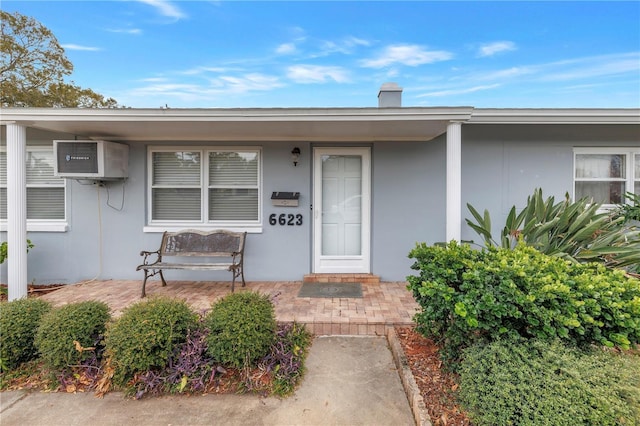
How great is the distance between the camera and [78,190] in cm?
548

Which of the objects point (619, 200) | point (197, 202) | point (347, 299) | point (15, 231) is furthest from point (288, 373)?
point (619, 200)

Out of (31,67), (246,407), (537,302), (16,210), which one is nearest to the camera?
(537,302)

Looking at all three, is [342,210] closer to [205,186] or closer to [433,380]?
[205,186]

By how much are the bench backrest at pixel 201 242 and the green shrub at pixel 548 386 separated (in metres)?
3.81

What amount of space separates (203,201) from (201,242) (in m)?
0.75

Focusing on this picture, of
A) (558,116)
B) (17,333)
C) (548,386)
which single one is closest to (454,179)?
(558,116)

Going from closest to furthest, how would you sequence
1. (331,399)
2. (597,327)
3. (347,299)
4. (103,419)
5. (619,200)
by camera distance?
(597,327)
(103,419)
(331,399)
(347,299)
(619,200)

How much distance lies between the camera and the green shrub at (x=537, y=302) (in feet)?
6.91

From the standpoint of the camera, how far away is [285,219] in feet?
17.9

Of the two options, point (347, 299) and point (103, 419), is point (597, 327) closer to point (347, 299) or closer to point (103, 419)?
point (347, 299)

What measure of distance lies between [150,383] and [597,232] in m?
4.80

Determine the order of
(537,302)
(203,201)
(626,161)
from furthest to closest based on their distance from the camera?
(203,201) < (626,161) < (537,302)

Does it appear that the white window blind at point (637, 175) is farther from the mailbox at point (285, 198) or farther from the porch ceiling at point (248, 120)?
the mailbox at point (285, 198)

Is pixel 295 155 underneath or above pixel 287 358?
above
